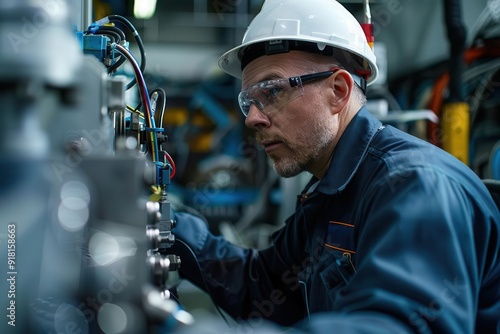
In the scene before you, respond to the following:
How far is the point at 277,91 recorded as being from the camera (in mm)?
1320

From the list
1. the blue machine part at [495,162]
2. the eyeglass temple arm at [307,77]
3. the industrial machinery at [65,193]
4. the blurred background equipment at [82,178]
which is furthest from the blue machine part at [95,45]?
the blue machine part at [495,162]

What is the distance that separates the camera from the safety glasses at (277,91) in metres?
1.31

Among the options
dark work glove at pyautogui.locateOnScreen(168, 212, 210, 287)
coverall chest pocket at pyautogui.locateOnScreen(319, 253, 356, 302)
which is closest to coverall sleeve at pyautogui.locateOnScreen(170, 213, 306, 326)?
dark work glove at pyautogui.locateOnScreen(168, 212, 210, 287)

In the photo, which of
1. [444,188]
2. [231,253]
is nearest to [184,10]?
[231,253]

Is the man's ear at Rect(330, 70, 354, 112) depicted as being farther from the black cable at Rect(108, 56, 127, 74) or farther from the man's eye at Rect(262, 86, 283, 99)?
the black cable at Rect(108, 56, 127, 74)

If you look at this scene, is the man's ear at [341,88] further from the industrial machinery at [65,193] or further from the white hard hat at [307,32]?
the industrial machinery at [65,193]

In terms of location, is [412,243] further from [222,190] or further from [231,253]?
[222,190]

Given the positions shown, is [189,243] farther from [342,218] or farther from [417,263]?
[417,263]

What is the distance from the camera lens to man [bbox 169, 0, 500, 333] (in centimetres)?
82

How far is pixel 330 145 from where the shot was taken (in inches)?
53.7

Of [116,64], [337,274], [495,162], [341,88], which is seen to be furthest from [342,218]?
[495,162]

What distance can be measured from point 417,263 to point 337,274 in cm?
34

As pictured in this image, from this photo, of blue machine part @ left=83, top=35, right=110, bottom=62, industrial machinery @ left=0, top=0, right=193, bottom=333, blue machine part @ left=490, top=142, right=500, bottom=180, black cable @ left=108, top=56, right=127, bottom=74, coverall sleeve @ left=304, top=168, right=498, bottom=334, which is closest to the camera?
industrial machinery @ left=0, top=0, right=193, bottom=333

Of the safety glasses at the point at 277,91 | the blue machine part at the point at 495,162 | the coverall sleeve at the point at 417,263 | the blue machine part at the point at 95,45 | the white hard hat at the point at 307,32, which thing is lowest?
the blue machine part at the point at 495,162
